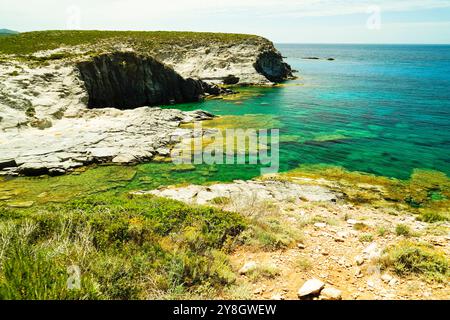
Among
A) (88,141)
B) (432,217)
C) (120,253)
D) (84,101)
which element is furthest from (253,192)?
(84,101)

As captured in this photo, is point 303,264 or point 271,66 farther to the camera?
point 271,66

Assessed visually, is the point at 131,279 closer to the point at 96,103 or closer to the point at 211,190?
the point at 211,190

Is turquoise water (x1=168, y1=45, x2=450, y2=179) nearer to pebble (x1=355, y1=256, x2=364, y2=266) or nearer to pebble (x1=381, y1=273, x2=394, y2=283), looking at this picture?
pebble (x1=355, y1=256, x2=364, y2=266)

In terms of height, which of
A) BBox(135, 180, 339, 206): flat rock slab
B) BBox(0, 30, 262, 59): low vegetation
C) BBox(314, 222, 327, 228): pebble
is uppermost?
BBox(0, 30, 262, 59): low vegetation

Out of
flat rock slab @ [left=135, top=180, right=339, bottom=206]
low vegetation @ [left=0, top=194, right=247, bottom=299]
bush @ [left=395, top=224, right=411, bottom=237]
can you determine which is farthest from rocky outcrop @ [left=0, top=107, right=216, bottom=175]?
bush @ [left=395, top=224, right=411, bottom=237]

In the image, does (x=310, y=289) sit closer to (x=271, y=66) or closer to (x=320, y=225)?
Result: (x=320, y=225)

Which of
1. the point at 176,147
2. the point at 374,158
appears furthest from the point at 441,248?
the point at 176,147
